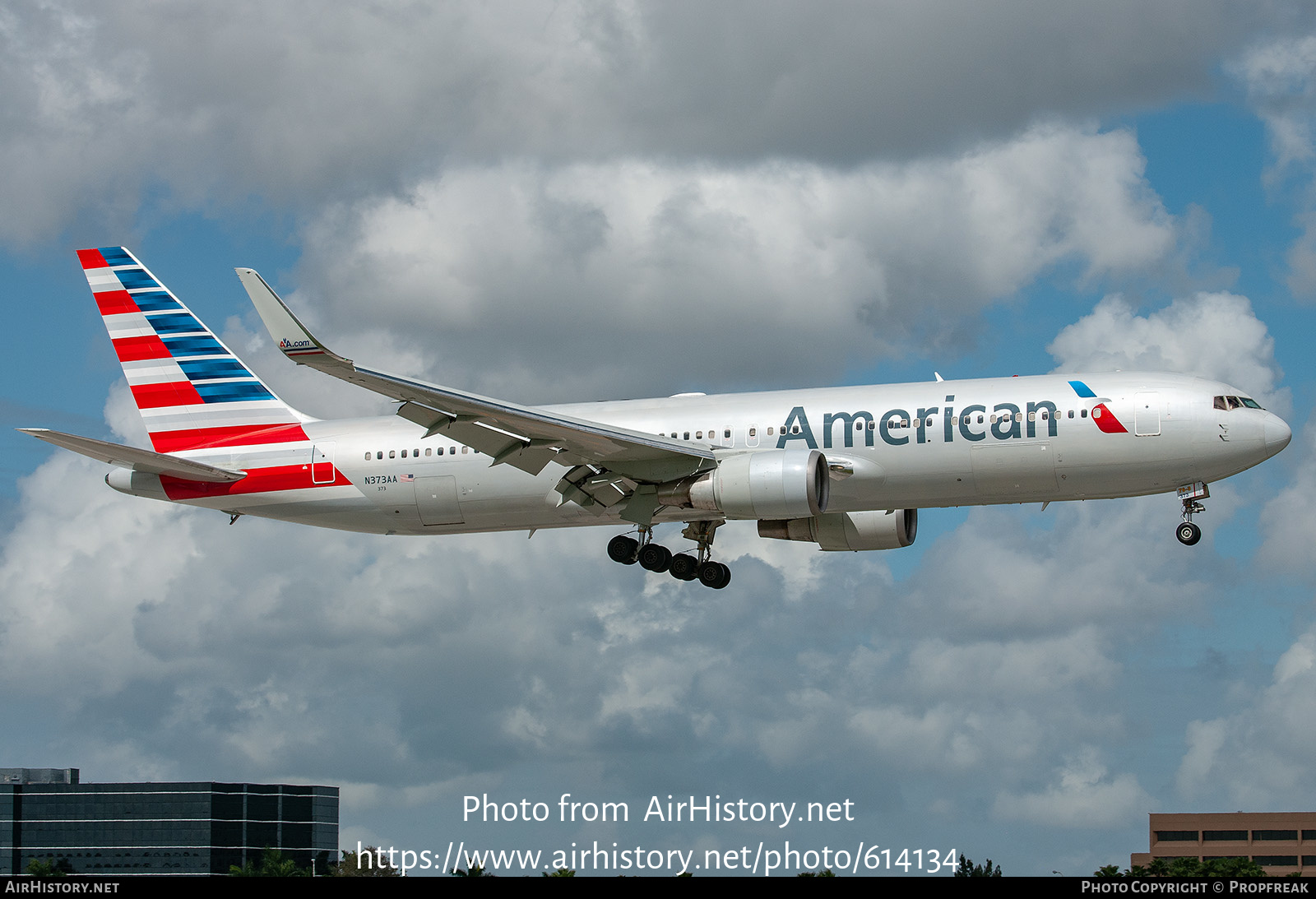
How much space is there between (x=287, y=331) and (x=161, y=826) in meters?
99.1

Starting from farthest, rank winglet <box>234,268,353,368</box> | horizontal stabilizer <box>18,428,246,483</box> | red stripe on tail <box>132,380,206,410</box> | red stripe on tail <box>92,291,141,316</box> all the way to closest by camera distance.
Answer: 1. red stripe on tail <box>92,291,141,316</box>
2. red stripe on tail <box>132,380,206,410</box>
3. horizontal stabilizer <box>18,428,246,483</box>
4. winglet <box>234,268,353,368</box>

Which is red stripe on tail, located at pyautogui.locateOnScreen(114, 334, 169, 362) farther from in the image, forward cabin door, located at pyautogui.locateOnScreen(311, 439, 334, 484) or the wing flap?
the wing flap

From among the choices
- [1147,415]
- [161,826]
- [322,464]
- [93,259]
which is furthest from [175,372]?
[161,826]

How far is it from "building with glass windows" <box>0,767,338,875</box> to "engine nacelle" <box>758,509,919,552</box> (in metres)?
82.7

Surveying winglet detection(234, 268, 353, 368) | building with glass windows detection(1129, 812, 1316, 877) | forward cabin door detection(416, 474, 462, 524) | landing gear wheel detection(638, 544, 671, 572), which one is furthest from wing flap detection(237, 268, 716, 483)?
building with glass windows detection(1129, 812, 1316, 877)

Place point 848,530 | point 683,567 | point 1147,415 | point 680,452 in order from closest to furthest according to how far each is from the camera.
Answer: point 1147,415 < point 680,452 < point 683,567 < point 848,530

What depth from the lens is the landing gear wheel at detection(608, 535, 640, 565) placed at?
43.0 metres

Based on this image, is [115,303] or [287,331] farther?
[115,303]

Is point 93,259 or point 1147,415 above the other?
point 93,259

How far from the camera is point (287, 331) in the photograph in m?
33.5

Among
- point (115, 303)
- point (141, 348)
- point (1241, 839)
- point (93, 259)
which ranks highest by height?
point (93, 259)

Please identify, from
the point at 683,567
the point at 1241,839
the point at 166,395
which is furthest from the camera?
the point at 1241,839

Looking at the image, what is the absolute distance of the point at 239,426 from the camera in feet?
149

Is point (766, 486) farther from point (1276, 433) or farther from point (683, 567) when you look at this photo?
point (1276, 433)
